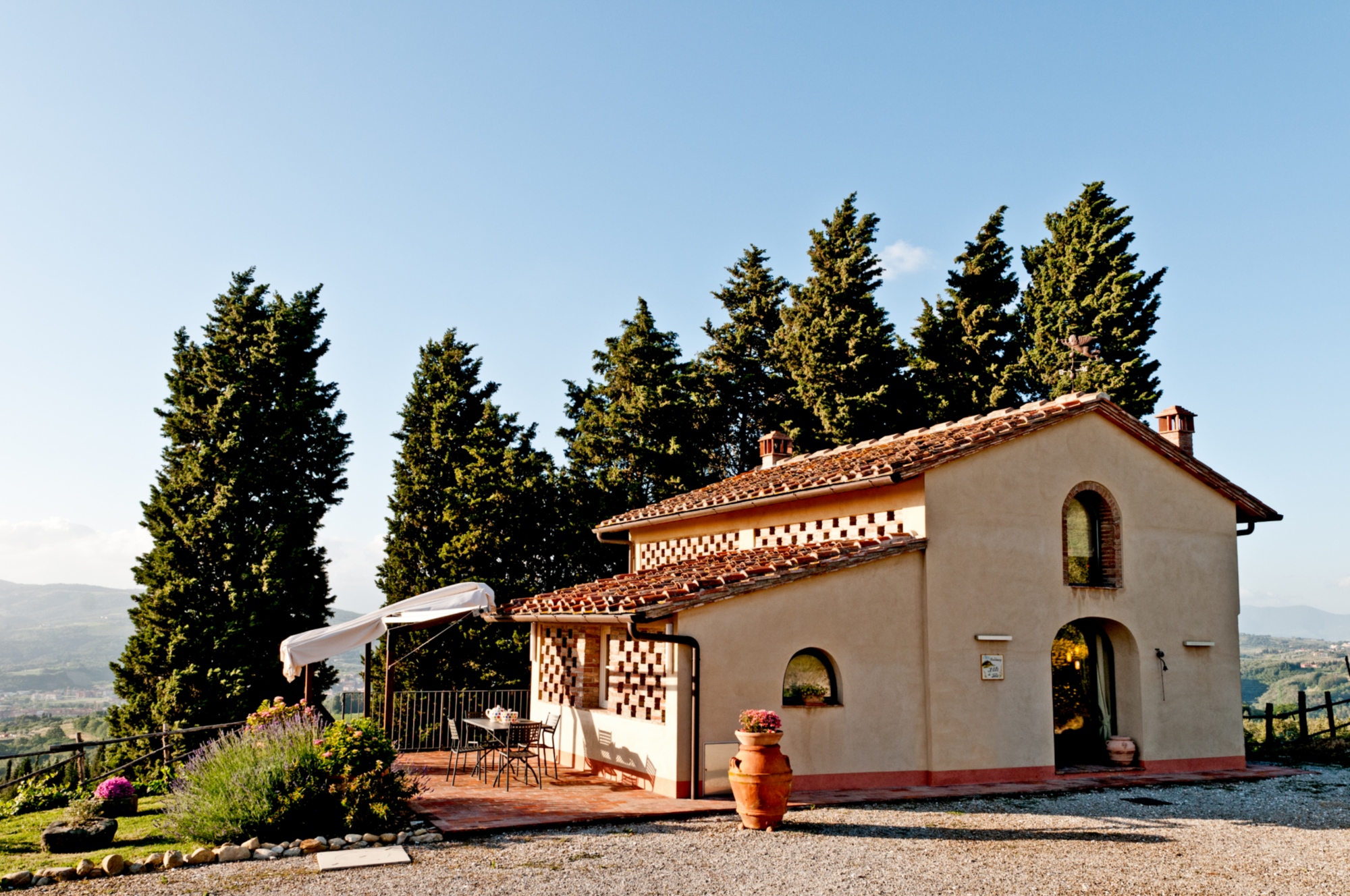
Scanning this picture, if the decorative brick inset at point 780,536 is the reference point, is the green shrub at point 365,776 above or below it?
below

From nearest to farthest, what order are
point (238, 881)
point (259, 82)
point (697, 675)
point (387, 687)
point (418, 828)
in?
point (238, 881) < point (418, 828) < point (697, 675) < point (259, 82) < point (387, 687)

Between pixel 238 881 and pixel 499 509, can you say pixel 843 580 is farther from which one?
pixel 499 509

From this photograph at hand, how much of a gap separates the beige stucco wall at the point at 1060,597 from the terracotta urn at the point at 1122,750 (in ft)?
0.60

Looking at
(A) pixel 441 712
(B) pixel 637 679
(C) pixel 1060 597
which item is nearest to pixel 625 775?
(B) pixel 637 679

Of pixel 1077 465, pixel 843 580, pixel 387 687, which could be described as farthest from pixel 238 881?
pixel 1077 465

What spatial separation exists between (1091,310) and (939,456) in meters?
17.7

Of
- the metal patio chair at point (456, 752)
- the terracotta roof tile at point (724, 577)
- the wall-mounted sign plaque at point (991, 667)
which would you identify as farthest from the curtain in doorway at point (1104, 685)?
the metal patio chair at point (456, 752)

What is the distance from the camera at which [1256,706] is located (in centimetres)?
6712

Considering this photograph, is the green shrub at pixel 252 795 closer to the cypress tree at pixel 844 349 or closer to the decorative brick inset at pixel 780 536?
the decorative brick inset at pixel 780 536

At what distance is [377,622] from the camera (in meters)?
14.0

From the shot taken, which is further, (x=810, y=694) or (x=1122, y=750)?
(x=1122, y=750)

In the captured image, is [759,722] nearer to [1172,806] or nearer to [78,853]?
[1172,806]

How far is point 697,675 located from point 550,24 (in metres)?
8.27

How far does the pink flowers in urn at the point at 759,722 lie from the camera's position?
1009cm
